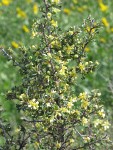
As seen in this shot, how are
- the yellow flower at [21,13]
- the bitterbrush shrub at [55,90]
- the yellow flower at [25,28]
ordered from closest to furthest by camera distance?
the bitterbrush shrub at [55,90] → the yellow flower at [25,28] → the yellow flower at [21,13]

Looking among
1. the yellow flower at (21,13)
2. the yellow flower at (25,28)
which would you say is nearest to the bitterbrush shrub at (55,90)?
the yellow flower at (25,28)

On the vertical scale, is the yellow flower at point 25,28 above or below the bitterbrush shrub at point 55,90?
above

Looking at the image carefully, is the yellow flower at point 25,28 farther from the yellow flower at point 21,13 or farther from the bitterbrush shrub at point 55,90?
the bitterbrush shrub at point 55,90

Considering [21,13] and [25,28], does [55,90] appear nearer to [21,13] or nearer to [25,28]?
[25,28]

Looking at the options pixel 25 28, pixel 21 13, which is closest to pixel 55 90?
pixel 25 28

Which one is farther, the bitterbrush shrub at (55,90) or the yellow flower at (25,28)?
the yellow flower at (25,28)

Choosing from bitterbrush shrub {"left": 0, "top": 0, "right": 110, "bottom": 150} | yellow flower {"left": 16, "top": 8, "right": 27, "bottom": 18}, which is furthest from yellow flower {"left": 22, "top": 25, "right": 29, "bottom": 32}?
bitterbrush shrub {"left": 0, "top": 0, "right": 110, "bottom": 150}

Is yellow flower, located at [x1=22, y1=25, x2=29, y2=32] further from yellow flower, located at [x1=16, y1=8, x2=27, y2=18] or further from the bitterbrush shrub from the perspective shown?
the bitterbrush shrub

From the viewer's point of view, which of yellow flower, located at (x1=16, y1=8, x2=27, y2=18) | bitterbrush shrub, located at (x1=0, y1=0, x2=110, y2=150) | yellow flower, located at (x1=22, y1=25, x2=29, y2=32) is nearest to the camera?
bitterbrush shrub, located at (x1=0, y1=0, x2=110, y2=150)
